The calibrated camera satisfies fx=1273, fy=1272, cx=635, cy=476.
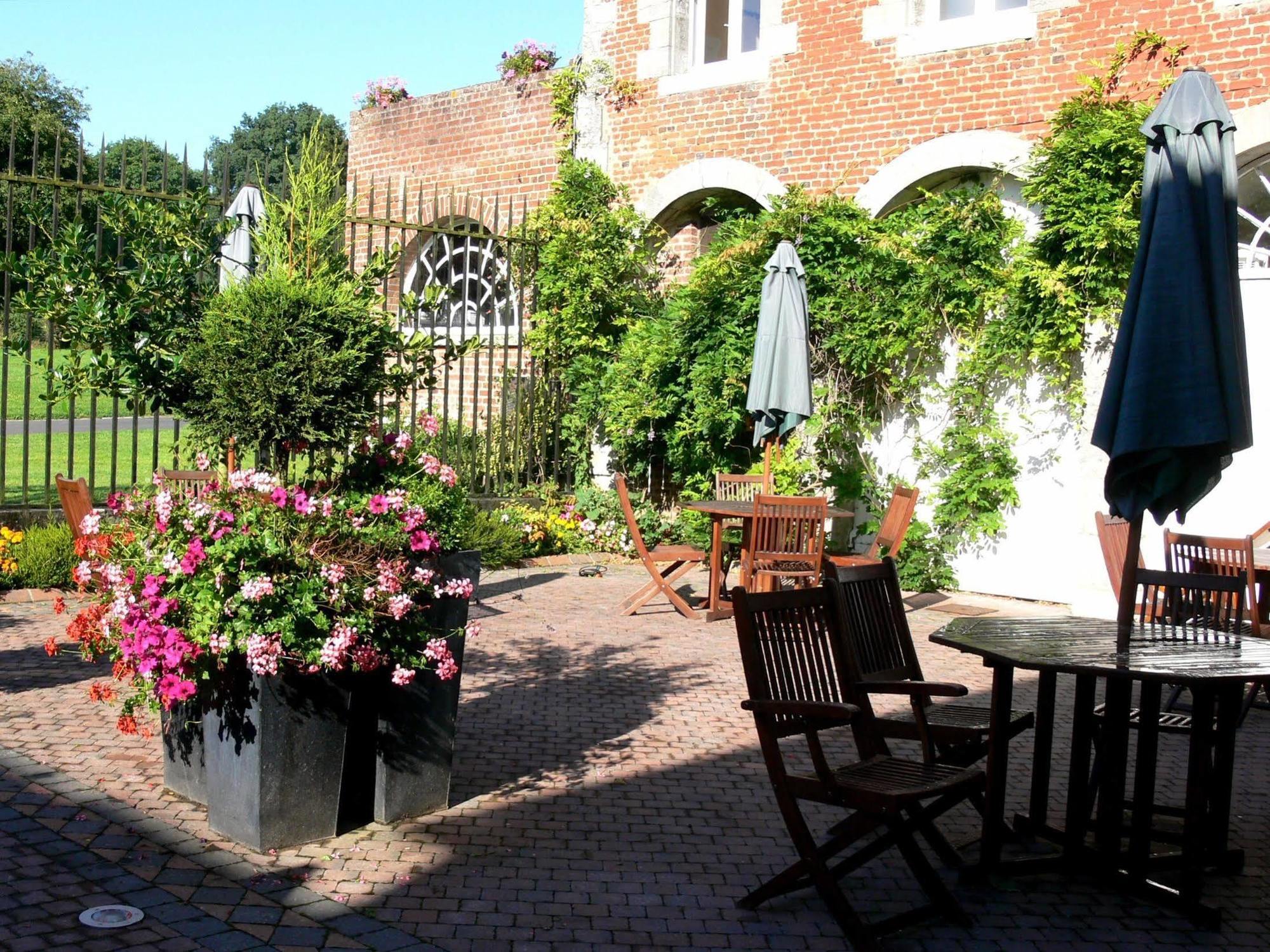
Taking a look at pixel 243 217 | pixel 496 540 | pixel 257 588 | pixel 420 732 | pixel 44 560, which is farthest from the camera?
pixel 496 540

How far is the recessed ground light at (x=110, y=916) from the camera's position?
3594 mm

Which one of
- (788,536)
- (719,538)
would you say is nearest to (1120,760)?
(788,536)

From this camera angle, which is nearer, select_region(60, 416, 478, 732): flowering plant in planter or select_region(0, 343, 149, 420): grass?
select_region(60, 416, 478, 732): flowering plant in planter

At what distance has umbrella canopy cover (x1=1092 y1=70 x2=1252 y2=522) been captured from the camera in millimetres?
4465

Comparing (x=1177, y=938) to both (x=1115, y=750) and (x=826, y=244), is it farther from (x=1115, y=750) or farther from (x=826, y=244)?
(x=826, y=244)

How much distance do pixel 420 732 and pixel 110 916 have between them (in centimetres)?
125

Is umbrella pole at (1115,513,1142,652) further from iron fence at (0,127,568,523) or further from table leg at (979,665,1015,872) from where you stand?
iron fence at (0,127,568,523)

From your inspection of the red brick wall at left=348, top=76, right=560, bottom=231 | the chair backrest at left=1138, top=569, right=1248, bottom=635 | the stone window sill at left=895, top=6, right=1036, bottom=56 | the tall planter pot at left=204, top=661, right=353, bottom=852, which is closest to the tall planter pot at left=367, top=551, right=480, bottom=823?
the tall planter pot at left=204, top=661, right=353, bottom=852

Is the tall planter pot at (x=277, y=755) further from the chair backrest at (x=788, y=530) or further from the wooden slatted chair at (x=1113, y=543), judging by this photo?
the chair backrest at (x=788, y=530)

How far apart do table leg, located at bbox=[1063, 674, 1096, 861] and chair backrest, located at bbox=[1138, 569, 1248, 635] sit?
94 cm

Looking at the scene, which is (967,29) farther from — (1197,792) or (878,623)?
(1197,792)

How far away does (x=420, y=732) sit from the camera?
15.1 ft

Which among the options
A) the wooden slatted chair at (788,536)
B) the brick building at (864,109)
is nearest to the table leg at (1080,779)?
the wooden slatted chair at (788,536)

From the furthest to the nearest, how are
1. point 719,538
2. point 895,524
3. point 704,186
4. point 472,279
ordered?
point 472,279
point 704,186
point 719,538
point 895,524
